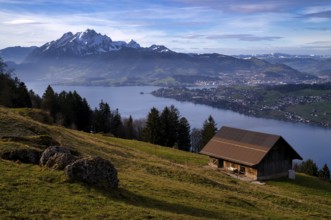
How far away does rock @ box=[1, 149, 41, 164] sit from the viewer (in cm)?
2411

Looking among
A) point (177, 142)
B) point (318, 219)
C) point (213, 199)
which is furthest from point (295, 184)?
point (177, 142)

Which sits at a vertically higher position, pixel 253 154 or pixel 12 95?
pixel 12 95

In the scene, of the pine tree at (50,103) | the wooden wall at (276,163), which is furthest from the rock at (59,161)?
the pine tree at (50,103)

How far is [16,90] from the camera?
88.4 metres

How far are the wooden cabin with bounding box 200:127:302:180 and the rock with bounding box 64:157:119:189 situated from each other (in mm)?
34895

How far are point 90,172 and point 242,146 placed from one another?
127ft

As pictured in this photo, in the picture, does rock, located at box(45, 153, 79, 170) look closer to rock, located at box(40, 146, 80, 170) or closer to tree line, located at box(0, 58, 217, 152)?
rock, located at box(40, 146, 80, 170)

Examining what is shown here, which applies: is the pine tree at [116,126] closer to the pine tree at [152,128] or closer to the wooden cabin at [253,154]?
the pine tree at [152,128]

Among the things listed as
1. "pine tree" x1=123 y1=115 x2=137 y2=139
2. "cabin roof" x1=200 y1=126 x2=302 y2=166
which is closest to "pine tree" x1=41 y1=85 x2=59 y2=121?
"pine tree" x1=123 y1=115 x2=137 y2=139

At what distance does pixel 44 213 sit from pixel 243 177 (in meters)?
40.4

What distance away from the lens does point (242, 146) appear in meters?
56.1

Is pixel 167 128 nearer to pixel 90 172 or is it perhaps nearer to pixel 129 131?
pixel 129 131

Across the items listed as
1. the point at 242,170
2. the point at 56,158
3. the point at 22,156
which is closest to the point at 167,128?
the point at 242,170

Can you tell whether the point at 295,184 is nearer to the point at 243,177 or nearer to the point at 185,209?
the point at 243,177
